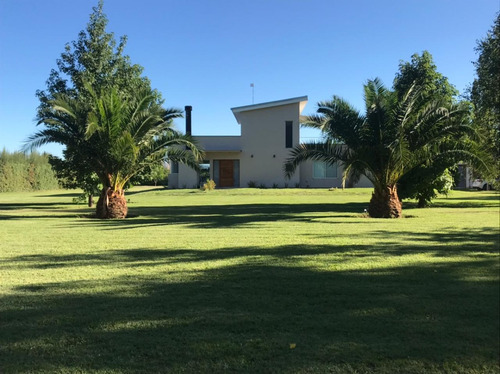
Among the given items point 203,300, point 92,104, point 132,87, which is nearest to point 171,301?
point 203,300

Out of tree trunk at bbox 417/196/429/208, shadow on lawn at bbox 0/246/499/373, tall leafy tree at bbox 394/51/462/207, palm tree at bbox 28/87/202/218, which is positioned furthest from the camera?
tree trunk at bbox 417/196/429/208

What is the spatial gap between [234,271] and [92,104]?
12.6m

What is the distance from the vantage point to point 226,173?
35875 millimetres

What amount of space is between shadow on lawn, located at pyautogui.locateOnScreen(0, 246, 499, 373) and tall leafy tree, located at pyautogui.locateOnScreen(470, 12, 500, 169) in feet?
42.3

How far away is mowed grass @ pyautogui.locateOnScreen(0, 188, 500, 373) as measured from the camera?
3268 mm

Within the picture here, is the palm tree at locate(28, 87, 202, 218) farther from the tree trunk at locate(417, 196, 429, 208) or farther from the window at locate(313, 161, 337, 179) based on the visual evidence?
the window at locate(313, 161, 337, 179)

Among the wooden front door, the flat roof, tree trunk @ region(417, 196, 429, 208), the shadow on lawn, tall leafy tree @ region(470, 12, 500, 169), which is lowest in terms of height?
the shadow on lawn

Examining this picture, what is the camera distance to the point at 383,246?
8.23 metres

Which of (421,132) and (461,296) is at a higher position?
(421,132)

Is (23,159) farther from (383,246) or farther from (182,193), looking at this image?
(383,246)

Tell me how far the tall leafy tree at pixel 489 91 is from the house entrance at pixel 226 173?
20.1 meters

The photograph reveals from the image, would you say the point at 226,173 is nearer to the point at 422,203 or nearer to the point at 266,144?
the point at 266,144

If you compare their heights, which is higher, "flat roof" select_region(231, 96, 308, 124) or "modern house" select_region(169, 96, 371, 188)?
"flat roof" select_region(231, 96, 308, 124)

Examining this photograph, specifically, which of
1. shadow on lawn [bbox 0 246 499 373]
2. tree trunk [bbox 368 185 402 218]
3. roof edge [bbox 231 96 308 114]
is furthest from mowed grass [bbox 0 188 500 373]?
roof edge [bbox 231 96 308 114]
